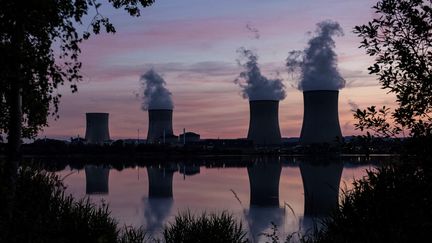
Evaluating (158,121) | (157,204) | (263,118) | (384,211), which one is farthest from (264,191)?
(158,121)

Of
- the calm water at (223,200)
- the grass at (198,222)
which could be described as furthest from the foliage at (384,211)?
the calm water at (223,200)

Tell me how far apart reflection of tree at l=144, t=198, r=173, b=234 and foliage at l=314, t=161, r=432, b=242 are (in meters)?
10.6

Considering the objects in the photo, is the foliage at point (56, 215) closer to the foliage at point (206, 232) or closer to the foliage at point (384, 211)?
the foliage at point (206, 232)

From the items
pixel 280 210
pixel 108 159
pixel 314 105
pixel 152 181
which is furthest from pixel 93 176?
pixel 108 159

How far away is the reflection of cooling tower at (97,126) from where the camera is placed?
69444 mm

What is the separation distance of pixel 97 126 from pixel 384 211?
2570 inches

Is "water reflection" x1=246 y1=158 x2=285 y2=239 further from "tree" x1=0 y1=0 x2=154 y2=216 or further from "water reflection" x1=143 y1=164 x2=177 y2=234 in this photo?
"tree" x1=0 y1=0 x2=154 y2=216

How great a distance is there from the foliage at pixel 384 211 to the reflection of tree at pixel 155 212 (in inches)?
418

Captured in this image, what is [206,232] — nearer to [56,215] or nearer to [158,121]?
[56,215]

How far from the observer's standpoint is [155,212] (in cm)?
2491

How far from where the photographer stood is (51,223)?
23.2 feet

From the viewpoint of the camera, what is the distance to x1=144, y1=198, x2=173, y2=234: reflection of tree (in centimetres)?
1941

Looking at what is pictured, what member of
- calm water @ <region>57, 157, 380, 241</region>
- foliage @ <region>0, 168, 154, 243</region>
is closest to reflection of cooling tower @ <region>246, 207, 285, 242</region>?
calm water @ <region>57, 157, 380, 241</region>

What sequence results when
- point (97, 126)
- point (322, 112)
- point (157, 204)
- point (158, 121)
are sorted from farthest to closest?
point (158, 121) → point (97, 126) → point (322, 112) → point (157, 204)
